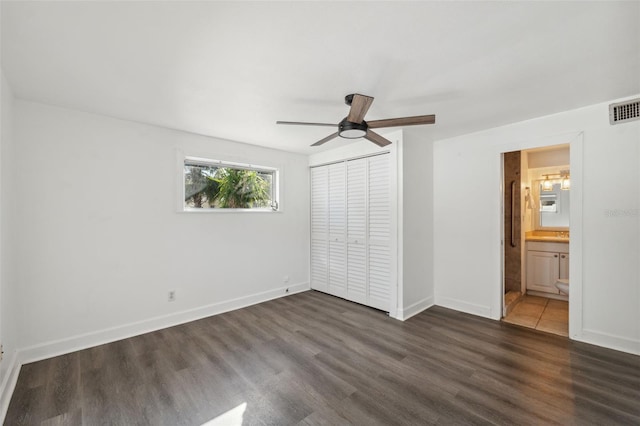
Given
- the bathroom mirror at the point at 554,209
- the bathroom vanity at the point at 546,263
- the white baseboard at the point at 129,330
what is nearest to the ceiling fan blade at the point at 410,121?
the white baseboard at the point at 129,330

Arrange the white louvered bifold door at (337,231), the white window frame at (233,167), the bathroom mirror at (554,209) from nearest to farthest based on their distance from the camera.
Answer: the white window frame at (233,167), the white louvered bifold door at (337,231), the bathroom mirror at (554,209)

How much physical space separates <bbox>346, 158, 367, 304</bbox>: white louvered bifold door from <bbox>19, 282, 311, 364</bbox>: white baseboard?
1275mm

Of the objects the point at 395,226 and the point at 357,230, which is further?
the point at 357,230

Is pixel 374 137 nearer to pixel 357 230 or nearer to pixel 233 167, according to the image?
pixel 357 230

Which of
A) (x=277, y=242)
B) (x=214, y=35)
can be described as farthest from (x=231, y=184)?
(x=214, y=35)

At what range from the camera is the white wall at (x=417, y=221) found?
3436 mm

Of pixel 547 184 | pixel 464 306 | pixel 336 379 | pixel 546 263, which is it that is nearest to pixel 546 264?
pixel 546 263

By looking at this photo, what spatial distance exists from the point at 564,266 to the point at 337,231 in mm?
3372

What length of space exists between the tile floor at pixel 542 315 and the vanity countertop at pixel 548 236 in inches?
35.1

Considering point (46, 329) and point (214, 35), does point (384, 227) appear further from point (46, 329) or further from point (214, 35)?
point (46, 329)

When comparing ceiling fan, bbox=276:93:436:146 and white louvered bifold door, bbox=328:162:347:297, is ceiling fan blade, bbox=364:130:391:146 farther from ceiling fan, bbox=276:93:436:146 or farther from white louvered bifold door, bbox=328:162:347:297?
white louvered bifold door, bbox=328:162:347:297

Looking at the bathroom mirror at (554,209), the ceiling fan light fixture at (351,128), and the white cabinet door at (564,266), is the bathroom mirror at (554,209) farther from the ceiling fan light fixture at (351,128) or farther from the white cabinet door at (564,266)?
the ceiling fan light fixture at (351,128)

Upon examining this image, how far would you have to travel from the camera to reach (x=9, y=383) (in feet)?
6.64

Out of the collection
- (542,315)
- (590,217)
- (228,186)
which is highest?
(228,186)
